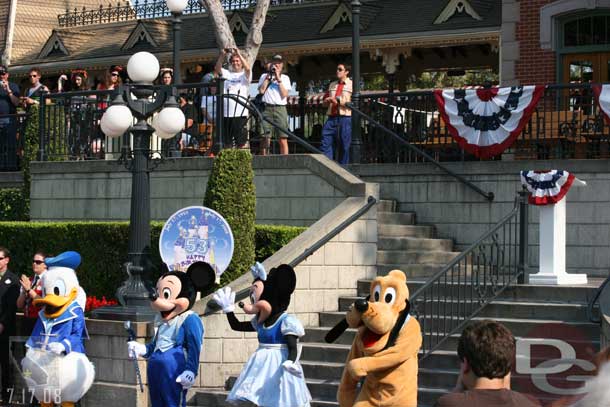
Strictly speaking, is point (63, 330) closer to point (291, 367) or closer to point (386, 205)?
point (291, 367)

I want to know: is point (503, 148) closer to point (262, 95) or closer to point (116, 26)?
point (262, 95)

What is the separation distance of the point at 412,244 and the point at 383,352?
20.9 ft

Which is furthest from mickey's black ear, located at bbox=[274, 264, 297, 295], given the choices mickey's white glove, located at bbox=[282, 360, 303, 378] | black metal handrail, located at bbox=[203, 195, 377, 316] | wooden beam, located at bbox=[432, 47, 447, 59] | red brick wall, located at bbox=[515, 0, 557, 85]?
wooden beam, located at bbox=[432, 47, 447, 59]

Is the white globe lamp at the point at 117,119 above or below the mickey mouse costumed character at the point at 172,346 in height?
above

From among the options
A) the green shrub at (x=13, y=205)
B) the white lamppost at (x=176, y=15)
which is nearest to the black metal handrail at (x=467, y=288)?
the white lamppost at (x=176, y=15)

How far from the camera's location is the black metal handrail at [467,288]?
13047 millimetres

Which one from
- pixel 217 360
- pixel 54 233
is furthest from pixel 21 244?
pixel 217 360

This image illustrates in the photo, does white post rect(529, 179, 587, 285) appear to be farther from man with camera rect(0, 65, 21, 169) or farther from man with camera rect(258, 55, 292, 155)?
man with camera rect(0, 65, 21, 169)

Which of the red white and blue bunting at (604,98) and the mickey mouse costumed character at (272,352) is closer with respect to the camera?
the mickey mouse costumed character at (272,352)

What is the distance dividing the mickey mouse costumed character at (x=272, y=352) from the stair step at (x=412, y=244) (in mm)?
4836

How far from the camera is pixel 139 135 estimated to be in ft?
45.7

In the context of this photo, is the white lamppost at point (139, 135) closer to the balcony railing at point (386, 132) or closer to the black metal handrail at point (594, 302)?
the balcony railing at point (386, 132)

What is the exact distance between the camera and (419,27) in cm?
2648

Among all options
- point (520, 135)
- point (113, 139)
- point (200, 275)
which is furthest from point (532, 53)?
point (200, 275)
